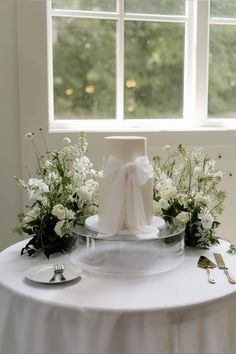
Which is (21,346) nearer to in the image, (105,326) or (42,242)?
(105,326)

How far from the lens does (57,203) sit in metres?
1.52

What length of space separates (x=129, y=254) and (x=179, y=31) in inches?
69.9

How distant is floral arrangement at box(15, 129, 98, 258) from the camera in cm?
147

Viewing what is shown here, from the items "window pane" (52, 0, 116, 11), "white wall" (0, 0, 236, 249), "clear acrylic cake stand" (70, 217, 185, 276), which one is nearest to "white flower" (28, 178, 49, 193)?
"clear acrylic cake stand" (70, 217, 185, 276)

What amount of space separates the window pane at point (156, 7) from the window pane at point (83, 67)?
155 millimetres

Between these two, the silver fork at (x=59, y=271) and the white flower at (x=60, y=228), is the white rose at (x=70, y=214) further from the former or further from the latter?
the silver fork at (x=59, y=271)

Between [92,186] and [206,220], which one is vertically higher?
[92,186]

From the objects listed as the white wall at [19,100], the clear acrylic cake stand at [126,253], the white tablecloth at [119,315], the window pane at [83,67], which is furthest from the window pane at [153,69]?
the white tablecloth at [119,315]

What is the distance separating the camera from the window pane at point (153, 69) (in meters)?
2.61

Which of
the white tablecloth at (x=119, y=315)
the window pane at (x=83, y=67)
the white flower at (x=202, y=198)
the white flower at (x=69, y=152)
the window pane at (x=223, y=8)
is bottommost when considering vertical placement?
the white tablecloth at (x=119, y=315)

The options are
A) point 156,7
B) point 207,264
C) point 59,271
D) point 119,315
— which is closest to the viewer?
point 119,315

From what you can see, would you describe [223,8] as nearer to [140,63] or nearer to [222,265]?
[140,63]

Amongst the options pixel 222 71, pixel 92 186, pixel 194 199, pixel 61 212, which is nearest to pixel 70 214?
pixel 61 212

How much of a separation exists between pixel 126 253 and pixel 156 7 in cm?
179
